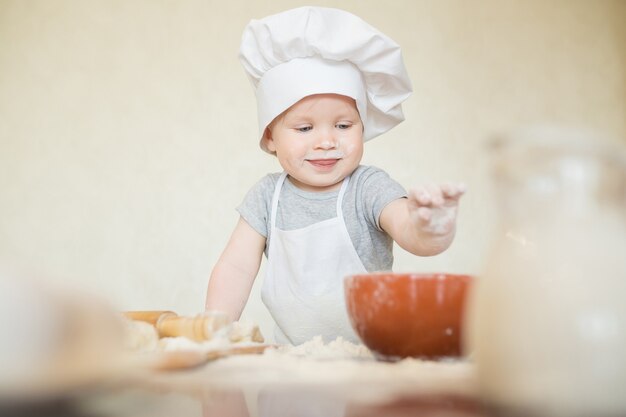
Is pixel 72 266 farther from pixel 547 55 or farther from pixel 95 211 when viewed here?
pixel 547 55

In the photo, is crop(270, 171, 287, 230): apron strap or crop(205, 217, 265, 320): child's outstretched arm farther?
crop(270, 171, 287, 230): apron strap

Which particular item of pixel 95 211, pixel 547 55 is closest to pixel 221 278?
pixel 95 211

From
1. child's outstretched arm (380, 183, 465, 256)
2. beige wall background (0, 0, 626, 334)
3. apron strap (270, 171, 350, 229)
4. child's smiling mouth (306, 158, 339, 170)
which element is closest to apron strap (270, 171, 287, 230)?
Answer: apron strap (270, 171, 350, 229)

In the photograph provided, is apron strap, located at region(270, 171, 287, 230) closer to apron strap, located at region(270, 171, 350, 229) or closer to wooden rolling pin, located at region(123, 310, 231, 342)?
apron strap, located at region(270, 171, 350, 229)

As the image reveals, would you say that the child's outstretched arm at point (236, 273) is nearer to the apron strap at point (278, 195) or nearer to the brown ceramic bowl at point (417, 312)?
the apron strap at point (278, 195)

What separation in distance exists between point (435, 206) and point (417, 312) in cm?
18

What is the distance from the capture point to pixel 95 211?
2.50 metres

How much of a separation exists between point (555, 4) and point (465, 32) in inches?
15.4

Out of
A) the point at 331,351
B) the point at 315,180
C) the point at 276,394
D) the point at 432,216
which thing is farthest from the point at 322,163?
the point at 276,394

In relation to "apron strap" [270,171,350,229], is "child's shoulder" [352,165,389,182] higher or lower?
higher

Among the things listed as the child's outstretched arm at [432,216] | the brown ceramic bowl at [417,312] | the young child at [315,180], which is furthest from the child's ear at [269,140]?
the brown ceramic bowl at [417,312]

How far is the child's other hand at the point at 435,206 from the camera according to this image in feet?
2.06

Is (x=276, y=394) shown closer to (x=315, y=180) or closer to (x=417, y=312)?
(x=417, y=312)

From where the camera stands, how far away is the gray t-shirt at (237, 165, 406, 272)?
48.2 inches
